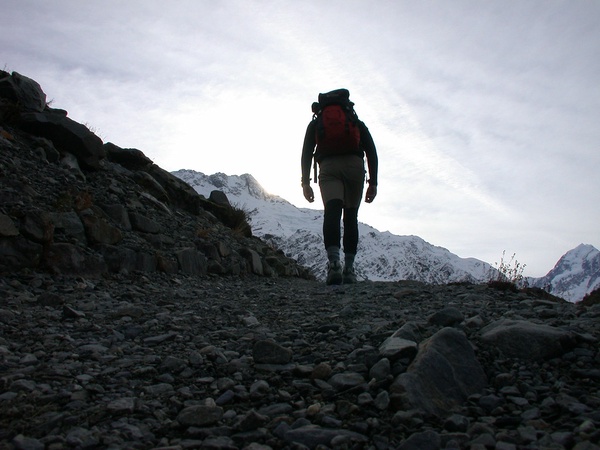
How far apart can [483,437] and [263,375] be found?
1.27 meters

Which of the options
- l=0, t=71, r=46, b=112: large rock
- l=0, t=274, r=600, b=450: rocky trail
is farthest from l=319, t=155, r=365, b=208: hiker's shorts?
l=0, t=71, r=46, b=112: large rock

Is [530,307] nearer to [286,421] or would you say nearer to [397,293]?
[397,293]

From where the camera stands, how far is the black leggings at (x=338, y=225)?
7.27 metres

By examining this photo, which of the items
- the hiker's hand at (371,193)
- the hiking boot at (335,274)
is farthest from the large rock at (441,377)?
the hiker's hand at (371,193)

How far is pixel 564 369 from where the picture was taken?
2.51 m

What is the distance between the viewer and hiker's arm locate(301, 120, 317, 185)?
761cm

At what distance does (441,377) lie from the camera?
7.60 ft

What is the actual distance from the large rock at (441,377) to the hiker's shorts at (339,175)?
15.6ft

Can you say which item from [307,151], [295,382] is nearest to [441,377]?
Result: [295,382]

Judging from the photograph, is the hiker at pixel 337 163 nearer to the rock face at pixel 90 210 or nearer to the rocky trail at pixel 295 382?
the rock face at pixel 90 210

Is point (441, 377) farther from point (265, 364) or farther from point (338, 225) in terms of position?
point (338, 225)

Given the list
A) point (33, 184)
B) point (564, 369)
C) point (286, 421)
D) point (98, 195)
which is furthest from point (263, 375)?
point (98, 195)

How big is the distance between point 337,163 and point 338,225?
1.01m

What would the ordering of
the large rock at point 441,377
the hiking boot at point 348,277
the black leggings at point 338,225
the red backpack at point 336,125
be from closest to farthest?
the large rock at point 441,377
the red backpack at point 336,125
the black leggings at point 338,225
the hiking boot at point 348,277
